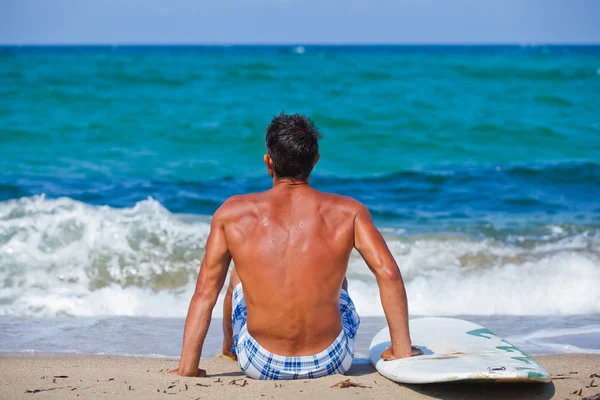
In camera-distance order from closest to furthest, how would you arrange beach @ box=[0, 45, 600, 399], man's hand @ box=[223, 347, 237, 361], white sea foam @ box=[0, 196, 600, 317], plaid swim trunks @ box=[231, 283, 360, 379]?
plaid swim trunks @ box=[231, 283, 360, 379] < man's hand @ box=[223, 347, 237, 361] < beach @ box=[0, 45, 600, 399] < white sea foam @ box=[0, 196, 600, 317]

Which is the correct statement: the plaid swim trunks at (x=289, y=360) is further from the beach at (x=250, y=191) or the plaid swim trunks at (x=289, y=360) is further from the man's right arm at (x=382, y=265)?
the man's right arm at (x=382, y=265)

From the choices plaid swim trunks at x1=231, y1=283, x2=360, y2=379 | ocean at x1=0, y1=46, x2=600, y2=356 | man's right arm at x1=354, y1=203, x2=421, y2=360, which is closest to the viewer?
man's right arm at x1=354, y1=203, x2=421, y2=360

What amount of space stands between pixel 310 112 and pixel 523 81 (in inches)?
327

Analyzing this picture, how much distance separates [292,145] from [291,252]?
423 millimetres

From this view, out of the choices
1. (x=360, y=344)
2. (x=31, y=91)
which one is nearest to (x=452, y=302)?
(x=360, y=344)

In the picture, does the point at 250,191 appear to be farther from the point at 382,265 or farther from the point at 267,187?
the point at 382,265

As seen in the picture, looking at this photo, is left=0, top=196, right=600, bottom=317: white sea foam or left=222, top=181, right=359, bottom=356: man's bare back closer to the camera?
left=222, top=181, right=359, bottom=356: man's bare back

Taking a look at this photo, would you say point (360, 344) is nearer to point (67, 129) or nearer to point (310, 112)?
point (67, 129)

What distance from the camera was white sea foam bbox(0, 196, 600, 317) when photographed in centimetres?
493

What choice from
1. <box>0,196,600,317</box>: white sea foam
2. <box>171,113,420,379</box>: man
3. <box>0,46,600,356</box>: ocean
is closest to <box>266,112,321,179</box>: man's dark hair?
<box>171,113,420,379</box>: man

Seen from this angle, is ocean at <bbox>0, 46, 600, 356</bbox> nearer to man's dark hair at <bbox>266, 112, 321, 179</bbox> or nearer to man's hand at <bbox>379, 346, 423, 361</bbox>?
man's hand at <bbox>379, 346, 423, 361</bbox>

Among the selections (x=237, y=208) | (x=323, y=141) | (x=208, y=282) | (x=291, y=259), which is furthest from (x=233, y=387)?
(x=323, y=141)

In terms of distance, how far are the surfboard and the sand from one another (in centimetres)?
9

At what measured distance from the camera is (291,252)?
9.14 ft
